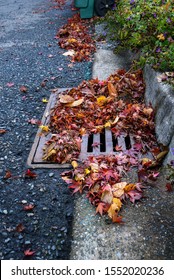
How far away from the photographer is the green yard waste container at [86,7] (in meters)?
5.95

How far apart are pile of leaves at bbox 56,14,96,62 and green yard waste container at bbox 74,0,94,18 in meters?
0.16

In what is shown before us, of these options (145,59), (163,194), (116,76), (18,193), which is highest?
(145,59)

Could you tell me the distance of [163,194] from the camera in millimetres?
2088

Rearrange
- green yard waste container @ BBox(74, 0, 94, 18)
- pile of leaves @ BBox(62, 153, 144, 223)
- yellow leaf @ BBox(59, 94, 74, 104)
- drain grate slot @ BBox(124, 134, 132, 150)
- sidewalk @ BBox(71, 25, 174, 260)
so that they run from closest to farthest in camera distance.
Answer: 1. sidewalk @ BBox(71, 25, 174, 260)
2. pile of leaves @ BBox(62, 153, 144, 223)
3. drain grate slot @ BBox(124, 134, 132, 150)
4. yellow leaf @ BBox(59, 94, 74, 104)
5. green yard waste container @ BBox(74, 0, 94, 18)

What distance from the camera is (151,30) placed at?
3.56 metres

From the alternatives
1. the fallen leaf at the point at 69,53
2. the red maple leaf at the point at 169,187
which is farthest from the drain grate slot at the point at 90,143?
the fallen leaf at the point at 69,53

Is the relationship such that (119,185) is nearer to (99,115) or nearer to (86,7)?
(99,115)

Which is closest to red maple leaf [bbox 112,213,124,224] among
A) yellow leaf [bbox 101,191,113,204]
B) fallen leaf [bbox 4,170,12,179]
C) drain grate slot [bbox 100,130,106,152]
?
yellow leaf [bbox 101,191,113,204]

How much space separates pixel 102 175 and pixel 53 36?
4.36 metres

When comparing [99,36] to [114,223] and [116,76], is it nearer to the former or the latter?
[116,76]

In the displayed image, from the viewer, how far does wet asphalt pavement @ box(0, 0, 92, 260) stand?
188 centimetres

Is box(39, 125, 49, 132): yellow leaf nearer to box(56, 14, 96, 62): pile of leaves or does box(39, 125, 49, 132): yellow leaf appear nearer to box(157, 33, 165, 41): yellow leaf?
box(157, 33, 165, 41): yellow leaf

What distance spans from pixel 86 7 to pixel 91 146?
15.1ft

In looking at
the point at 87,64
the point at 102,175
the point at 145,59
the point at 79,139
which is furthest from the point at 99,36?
the point at 102,175
